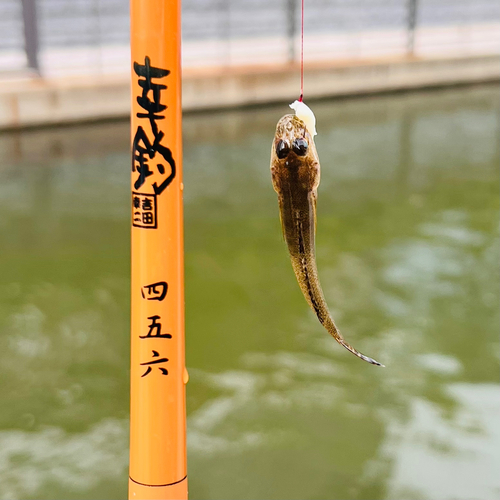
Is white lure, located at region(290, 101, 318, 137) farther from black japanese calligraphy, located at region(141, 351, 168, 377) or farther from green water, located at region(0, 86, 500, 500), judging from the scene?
green water, located at region(0, 86, 500, 500)

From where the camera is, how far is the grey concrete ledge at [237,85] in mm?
7262

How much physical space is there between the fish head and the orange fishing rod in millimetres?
532

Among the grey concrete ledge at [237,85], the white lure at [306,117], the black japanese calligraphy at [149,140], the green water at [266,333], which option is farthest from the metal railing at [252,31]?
the white lure at [306,117]

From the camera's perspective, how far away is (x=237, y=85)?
8273 millimetres

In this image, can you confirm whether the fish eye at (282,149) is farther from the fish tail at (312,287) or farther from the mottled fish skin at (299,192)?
the fish tail at (312,287)

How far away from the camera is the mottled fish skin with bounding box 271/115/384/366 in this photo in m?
1.17

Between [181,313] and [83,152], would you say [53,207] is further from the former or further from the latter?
[181,313]

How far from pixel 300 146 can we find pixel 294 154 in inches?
0.6

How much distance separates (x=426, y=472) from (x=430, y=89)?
7.81 metres

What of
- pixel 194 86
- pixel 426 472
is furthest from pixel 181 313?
pixel 194 86

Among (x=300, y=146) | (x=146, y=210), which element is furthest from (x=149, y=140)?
(x=300, y=146)

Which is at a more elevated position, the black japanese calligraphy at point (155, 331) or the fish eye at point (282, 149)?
the fish eye at point (282, 149)

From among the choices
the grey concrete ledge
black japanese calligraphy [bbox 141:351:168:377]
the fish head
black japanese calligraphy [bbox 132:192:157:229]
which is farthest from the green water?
the fish head

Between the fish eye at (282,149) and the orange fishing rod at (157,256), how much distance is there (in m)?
0.55
